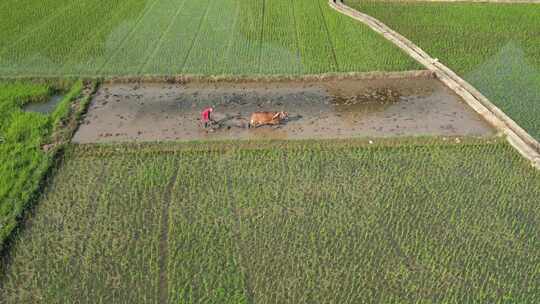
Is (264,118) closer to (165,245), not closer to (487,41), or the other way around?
(165,245)

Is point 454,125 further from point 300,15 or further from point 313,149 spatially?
point 300,15

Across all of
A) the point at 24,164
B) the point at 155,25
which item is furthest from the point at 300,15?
the point at 24,164

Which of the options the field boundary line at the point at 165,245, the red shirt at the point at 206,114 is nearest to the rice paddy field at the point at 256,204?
the field boundary line at the point at 165,245

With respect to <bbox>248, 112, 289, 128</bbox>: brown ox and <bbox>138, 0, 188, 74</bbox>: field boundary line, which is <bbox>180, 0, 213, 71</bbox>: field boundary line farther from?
<bbox>248, 112, 289, 128</bbox>: brown ox

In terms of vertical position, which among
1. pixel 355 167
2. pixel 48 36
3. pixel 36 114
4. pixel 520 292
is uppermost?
pixel 48 36

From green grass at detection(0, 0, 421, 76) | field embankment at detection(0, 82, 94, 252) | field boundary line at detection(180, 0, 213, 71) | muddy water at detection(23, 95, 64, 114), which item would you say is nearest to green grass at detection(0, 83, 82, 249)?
field embankment at detection(0, 82, 94, 252)
